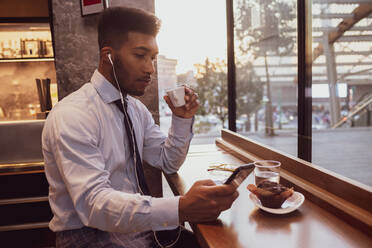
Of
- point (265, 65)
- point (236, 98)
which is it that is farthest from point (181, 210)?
point (265, 65)

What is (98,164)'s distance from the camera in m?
1.06

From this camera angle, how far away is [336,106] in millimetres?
6520

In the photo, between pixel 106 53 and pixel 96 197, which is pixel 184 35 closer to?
pixel 106 53

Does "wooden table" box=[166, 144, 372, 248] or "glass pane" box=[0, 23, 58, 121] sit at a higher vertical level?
"glass pane" box=[0, 23, 58, 121]

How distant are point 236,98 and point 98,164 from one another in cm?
284

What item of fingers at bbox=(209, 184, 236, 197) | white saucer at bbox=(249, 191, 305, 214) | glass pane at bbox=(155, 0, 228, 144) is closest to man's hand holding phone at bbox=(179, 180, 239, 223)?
fingers at bbox=(209, 184, 236, 197)

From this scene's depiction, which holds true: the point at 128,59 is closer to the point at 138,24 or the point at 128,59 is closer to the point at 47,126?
the point at 138,24

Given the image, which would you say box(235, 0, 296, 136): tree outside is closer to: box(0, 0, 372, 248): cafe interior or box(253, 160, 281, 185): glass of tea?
box(0, 0, 372, 248): cafe interior

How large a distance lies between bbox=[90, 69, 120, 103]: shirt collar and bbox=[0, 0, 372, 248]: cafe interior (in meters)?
0.41

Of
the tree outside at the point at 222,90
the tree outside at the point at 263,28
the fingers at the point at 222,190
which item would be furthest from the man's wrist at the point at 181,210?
the tree outside at the point at 222,90

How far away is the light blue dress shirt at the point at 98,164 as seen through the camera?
99 cm

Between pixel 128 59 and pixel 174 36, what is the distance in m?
2.28

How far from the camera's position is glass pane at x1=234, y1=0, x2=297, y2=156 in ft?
13.8

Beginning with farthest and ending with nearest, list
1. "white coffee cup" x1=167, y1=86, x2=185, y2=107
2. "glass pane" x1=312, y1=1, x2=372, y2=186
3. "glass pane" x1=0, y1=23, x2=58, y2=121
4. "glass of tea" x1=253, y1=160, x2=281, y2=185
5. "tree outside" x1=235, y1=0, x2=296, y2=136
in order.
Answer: "glass pane" x1=312, y1=1, x2=372, y2=186 → "tree outside" x1=235, y1=0, x2=296, y2=136 → "glass pane" x1=0, y1=23, x2=58, y2=121 → "white coffee cup" x1=167, y1=86, x2=185, y2=107 → "glass of tea" x1=253, y1=160, x2=281, y2=185
